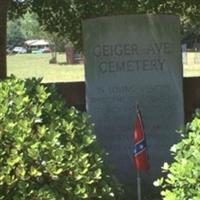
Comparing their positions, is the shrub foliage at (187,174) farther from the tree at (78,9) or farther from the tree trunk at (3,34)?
the tree at (78,9)

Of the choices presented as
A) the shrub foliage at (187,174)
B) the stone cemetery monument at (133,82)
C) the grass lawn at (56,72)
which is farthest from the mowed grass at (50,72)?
the shrub foliage at (187,174)

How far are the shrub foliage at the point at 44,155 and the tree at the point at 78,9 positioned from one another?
4.37 meters

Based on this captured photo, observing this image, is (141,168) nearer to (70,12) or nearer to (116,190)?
(116,190)

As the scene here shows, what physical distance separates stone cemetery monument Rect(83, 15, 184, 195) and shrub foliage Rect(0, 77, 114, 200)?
8.62 ft

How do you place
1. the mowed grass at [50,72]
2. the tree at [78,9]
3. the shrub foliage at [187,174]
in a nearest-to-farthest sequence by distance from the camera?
the shrub foliage at [187,174] < the tree at [78,9] < the mowed grass at [50,72]

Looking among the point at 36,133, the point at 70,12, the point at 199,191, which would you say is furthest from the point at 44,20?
the point at 199,191

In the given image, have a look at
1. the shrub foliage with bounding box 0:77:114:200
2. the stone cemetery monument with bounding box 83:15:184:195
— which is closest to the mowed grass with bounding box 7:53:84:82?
the stone cemetery monument with bounding box 83:15:184:195

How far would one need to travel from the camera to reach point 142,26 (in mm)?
7539

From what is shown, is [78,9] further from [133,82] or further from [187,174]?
[187,174]

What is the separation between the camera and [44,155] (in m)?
4.57

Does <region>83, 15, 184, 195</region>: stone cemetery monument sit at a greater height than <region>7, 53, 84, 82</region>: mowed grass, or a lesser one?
greater

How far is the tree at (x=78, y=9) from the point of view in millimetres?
9219

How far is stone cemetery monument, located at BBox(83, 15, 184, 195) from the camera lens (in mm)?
7520

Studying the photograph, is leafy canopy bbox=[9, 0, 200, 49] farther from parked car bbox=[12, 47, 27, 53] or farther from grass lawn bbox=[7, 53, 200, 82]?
parked car bbox=[12, 47, 27, 53]
